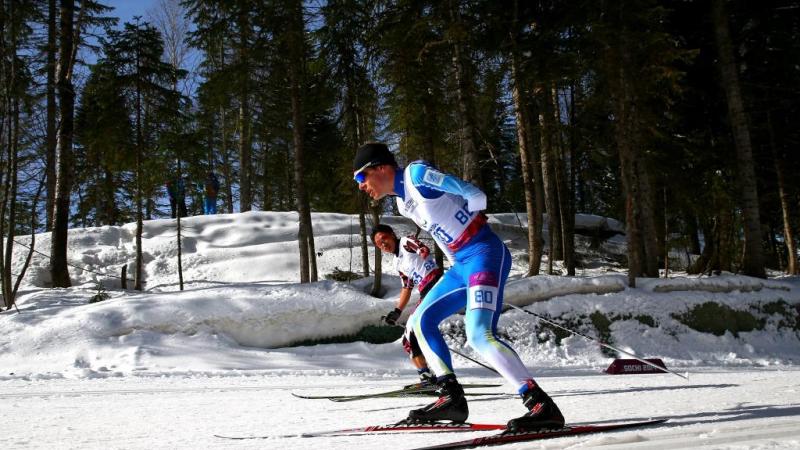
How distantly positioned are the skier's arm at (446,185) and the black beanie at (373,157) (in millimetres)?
203

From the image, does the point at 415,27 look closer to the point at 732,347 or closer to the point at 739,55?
the point at 732,347

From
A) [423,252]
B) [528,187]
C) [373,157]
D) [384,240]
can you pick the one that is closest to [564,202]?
[528,187]

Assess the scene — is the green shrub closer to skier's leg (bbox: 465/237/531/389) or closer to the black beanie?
skier's leg (bbox: 465/237/531/389)

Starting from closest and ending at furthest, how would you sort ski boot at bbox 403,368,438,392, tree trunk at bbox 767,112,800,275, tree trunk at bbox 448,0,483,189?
1. ski boot at bbox 403,368,438,392
2. tree trunk at bbox 448,0,483,189
3. tree trunk at bbox 767,112,800,275

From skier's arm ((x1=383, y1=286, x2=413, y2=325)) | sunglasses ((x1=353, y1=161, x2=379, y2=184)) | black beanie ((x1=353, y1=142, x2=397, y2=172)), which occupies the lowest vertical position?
skier's arm ((x1=383, y1=286, x2=413, y2=325))

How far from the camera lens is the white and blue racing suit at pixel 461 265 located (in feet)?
11.1

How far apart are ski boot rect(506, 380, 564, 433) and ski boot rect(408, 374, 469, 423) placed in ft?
1.78

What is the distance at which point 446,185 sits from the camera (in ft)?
11.4

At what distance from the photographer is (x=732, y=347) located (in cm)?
1088

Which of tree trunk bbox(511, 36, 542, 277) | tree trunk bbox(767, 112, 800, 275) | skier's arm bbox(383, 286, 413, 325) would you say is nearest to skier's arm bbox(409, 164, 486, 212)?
skier's arm bbox(383, 286, 413, 325)

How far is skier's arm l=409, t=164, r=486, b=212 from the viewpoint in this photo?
3387 mm

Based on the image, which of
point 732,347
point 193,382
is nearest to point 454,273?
point 193,382

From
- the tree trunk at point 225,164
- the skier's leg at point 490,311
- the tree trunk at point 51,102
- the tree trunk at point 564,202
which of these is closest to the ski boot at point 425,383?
the skier's leg at point 490,311

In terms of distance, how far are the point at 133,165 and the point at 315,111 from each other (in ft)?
21.1
